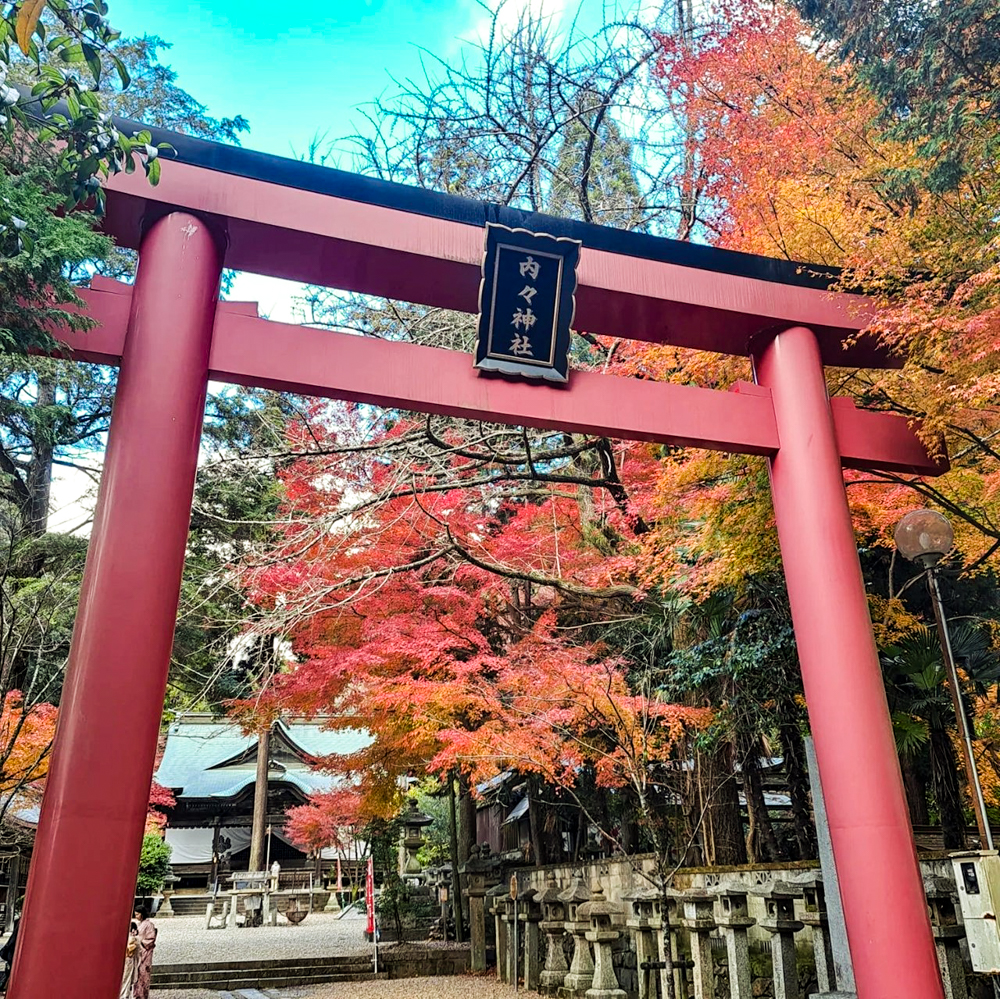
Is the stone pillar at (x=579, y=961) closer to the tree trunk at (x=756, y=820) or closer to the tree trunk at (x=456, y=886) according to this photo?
the tree trunk at (x=756, y=820)

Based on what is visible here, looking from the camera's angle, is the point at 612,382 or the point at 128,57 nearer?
the point at 612,382

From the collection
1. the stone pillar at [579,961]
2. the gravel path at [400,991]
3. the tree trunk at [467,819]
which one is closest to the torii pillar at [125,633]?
the stone pillar at [579,961]

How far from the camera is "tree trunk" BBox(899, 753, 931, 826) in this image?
37.7ft

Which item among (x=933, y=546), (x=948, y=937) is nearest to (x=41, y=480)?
(x=933, y=546)

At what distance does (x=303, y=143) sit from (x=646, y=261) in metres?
4.64

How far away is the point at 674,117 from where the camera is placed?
1239cm

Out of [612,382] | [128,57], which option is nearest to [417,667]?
[612,382]

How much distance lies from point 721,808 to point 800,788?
147 cm

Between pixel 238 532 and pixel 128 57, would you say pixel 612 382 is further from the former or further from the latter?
pixel 128 57

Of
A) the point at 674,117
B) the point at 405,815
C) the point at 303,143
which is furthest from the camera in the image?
the point at 405,815

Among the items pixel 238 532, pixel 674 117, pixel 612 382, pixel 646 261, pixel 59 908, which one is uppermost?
pixel 674 117

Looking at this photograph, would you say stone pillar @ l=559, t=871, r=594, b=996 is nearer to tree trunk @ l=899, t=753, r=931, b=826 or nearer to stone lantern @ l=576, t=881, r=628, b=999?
stone lantern @ l=576, t=881, r=628, b=999

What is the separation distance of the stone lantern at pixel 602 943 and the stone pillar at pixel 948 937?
11.6 ft

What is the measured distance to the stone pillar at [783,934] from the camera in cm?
668
